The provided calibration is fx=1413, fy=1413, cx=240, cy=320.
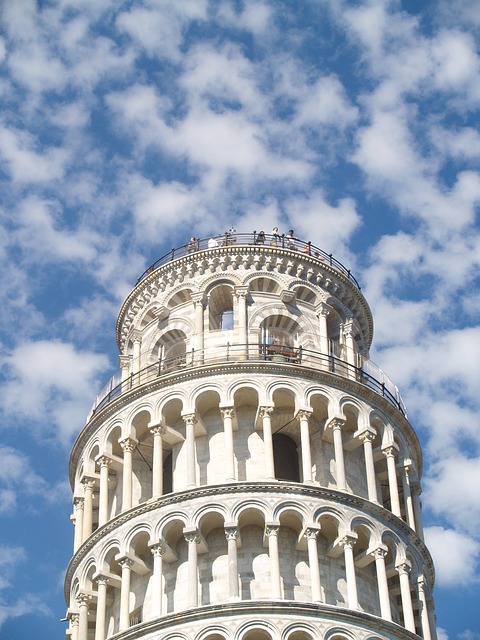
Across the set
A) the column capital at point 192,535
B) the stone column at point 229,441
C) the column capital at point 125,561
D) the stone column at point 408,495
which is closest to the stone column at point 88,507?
the column capital at point 125,561

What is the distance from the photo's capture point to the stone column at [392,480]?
51.2 meters

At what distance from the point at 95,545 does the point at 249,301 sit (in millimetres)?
12149

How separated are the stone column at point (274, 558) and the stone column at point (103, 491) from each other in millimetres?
6599

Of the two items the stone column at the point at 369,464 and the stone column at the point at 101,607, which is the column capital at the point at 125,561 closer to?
the stone column at the point at 101,607

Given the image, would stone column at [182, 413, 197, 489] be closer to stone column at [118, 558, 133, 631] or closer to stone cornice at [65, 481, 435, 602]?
stone cornice at [65, 481, 435, 602]

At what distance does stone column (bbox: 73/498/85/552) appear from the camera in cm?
5256

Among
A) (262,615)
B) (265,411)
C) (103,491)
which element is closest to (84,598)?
(103,491)

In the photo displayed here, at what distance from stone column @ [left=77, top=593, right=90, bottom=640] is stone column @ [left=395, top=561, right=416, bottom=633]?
11.0 metres

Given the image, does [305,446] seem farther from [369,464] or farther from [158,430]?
[158,430]

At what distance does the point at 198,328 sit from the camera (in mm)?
55750

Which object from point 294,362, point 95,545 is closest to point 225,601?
point 95,545

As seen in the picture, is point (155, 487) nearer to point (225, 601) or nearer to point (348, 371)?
point (225, 601)

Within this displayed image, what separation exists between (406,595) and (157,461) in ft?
32.5

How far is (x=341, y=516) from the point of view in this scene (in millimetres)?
48844
